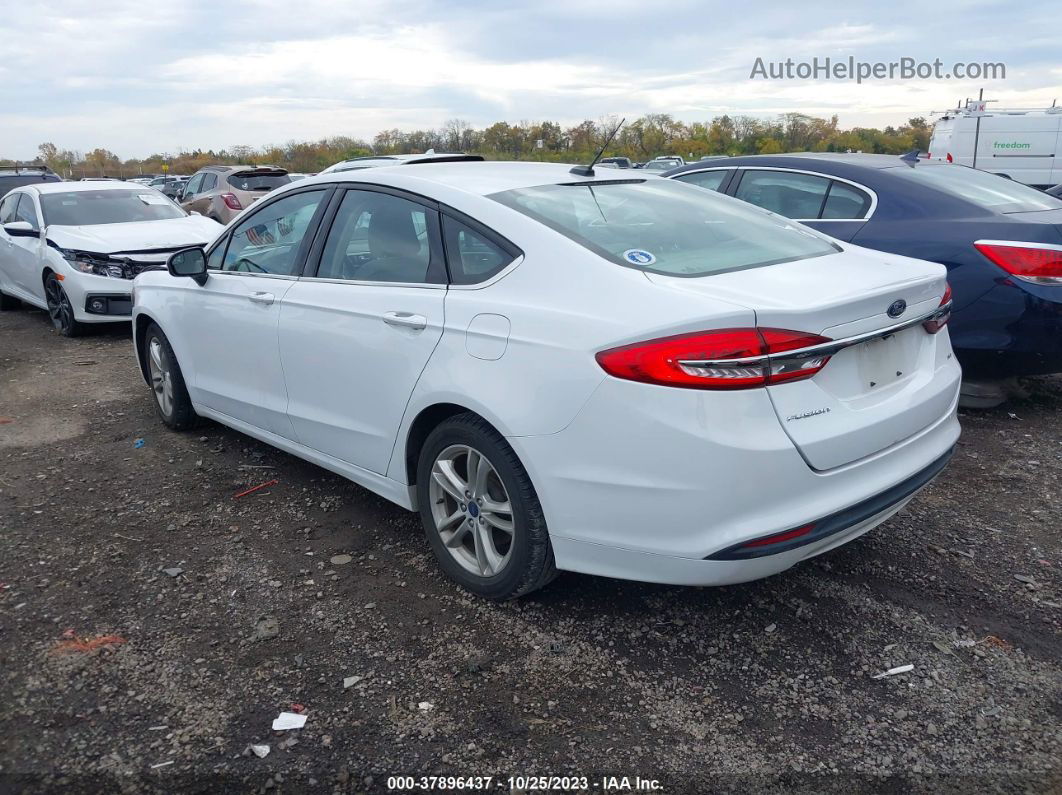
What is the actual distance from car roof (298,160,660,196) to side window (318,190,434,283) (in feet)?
0.32

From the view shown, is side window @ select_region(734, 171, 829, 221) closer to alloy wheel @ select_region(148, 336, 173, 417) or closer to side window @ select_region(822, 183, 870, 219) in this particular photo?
side window @ select_region(822, 183, 870, 219)

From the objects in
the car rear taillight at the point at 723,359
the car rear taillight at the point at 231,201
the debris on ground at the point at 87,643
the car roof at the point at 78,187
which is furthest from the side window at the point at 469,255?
the car rear taillight at the point at 231,201

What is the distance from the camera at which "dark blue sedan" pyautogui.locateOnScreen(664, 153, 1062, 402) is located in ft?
15.9

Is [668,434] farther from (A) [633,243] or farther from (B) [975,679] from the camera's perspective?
(B) [975,679]

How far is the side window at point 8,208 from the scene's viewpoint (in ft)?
33.6

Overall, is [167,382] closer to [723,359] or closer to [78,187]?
[723,359]

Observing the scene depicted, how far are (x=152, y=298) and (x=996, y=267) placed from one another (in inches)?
196

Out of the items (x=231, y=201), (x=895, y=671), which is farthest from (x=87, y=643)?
(x=231, y=201)

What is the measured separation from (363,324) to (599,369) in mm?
1280

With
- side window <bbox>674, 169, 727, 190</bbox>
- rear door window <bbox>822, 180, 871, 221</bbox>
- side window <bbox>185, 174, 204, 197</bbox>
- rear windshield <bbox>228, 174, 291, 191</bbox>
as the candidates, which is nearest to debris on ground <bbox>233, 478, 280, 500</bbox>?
side window <bbox>674, 169, 727, 190</bbox>

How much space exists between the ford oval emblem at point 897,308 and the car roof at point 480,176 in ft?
4.60

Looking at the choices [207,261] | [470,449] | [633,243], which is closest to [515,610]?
[470,449]

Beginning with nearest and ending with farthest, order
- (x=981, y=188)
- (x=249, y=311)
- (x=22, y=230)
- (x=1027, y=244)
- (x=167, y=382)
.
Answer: (x=249, y=311) → (x=1027, y=244) → (x=167, y=382) → (x=981, y=188) → (x=22, y=230)

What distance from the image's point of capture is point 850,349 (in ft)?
8.95
